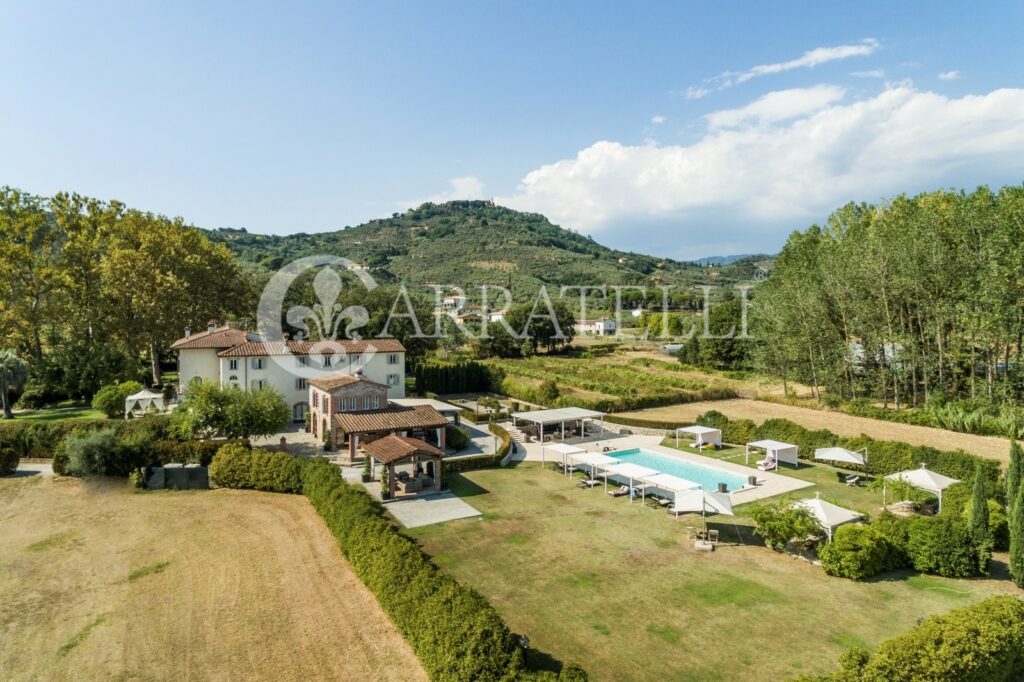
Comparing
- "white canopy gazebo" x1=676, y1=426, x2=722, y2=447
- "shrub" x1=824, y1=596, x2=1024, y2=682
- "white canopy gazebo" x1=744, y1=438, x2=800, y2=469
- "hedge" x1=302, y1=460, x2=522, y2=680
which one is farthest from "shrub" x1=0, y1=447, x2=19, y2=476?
"white canopy gazebo" x1=744, y1=438, x2=800, y2=469

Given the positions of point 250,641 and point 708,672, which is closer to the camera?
point 708,672

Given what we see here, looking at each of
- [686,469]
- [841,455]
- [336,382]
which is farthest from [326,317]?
[841,455]

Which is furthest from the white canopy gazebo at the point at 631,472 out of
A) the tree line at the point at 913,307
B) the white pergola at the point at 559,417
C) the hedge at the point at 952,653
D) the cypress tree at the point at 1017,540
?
the tree line at the point at 913,307

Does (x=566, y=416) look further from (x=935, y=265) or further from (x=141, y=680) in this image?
(x=935, y=265)

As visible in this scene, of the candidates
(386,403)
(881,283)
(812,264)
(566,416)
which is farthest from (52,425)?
(812,264)

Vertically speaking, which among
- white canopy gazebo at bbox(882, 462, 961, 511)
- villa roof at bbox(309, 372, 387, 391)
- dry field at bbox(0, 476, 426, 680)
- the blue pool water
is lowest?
the blue pool water

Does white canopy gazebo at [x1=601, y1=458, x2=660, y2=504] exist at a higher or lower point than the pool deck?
higher

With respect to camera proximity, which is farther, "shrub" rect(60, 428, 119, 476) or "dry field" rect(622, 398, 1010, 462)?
"dry field" rect(622, 398, 1010, 462)

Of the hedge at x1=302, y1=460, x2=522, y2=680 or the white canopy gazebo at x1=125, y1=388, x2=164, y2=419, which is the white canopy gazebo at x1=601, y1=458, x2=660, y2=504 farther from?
the white canopy gazebo at x1=125, y1=388, x2=164, y2=419
